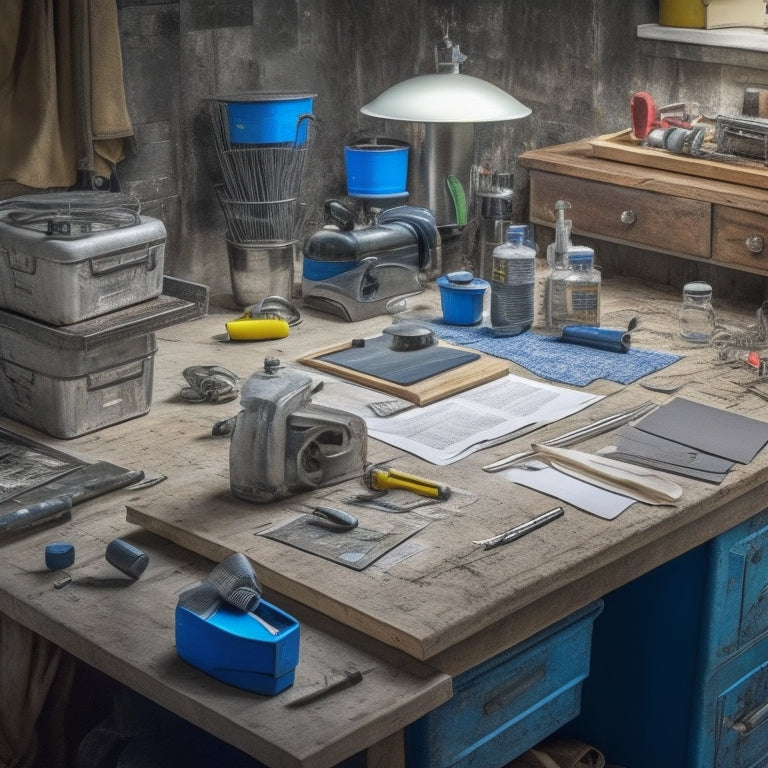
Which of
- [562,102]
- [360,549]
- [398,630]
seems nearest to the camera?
[398,630]

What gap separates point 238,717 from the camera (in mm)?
1687

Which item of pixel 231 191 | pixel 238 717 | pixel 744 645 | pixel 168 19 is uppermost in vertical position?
pixel 168 19

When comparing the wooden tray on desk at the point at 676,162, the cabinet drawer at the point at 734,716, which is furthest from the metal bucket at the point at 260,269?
the cabinet drawer at the point at 734,716

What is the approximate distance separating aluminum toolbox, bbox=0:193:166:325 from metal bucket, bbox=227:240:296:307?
27.2 inches

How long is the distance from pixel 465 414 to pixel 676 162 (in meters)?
1.11

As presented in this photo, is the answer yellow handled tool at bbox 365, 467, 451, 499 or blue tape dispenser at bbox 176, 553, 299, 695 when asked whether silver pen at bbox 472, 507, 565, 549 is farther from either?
blue tape dispenser at bbox 176, 553, 299, 695

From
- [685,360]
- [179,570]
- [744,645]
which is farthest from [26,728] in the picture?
[685,360]

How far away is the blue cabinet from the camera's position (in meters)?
2.42

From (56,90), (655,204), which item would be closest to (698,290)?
(655,204)

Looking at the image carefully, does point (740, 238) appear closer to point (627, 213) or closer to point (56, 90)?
point (627, 213)

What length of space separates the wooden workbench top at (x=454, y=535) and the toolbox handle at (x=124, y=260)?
0.32m

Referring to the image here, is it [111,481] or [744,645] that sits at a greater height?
[111,481]

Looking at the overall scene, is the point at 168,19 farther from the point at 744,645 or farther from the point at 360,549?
the point at 744,645

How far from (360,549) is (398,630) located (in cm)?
25
